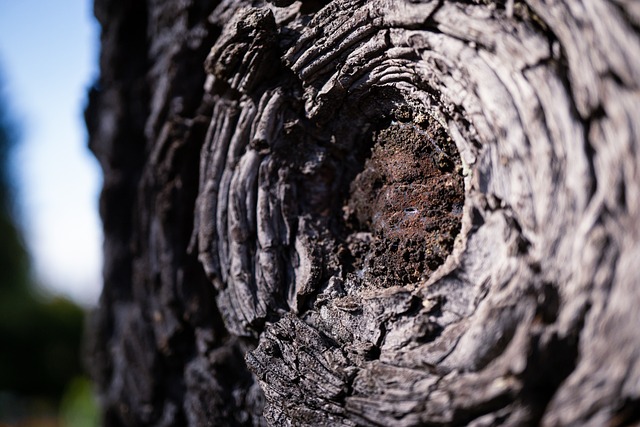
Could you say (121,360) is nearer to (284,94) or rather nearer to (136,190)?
(136,190)

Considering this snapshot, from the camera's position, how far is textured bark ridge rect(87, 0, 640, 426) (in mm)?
768

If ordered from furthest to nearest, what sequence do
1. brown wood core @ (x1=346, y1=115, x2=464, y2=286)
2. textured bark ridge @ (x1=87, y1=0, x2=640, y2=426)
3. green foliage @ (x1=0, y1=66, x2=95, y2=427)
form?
green foliage @ (x1=0, y1=66, x2=95, y2=427)
brown wood core @ (x1=346, y1=115, x2=464, y2=286)
textured bark ridge @ (x1=87, y1=0, x2=640, y2=426)

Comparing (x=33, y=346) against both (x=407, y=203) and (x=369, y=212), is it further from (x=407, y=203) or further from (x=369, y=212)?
(x=407, y=203)

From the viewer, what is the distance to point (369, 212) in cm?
128

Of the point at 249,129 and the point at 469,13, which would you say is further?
the point at 249,129

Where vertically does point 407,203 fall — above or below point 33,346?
below

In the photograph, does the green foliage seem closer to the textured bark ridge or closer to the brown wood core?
the textured bark ridge

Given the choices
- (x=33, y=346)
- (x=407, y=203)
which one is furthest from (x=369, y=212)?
(x=33, y=346)

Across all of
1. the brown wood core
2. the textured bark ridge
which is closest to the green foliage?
the textured bark ridge

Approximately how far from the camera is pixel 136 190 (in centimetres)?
174

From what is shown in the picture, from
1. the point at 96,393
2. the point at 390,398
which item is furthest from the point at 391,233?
the point at 96,393

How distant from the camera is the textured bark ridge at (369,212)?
768 mm

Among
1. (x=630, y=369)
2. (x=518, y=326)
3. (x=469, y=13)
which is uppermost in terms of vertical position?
(x=469, y=13)

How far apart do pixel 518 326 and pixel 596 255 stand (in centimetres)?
16
